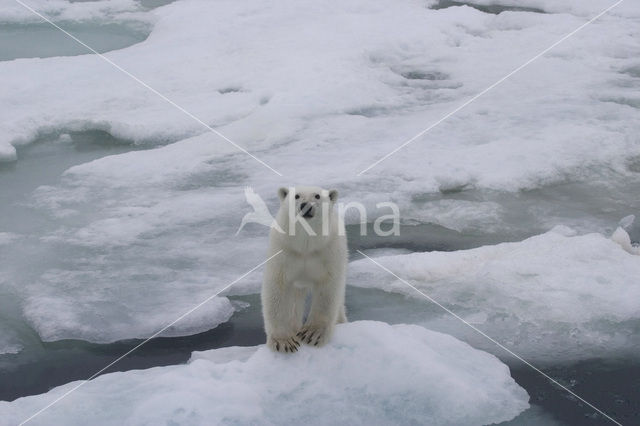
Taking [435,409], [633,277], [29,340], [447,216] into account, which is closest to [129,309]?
[29,340]

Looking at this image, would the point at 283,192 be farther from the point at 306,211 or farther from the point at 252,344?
the point at 252,344

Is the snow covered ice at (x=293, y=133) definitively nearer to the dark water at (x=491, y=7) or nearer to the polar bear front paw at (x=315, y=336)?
the dark water at (x=491, y=7)

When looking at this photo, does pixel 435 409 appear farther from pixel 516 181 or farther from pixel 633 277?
pixel 516 181

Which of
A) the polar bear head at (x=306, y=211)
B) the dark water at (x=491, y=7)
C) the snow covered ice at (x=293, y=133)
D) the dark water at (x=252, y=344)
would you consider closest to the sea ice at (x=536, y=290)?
the dark water at (x=252, y=344)

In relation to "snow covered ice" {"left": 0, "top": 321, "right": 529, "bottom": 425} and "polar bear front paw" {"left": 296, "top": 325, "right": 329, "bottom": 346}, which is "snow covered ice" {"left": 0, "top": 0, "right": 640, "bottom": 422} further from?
"polar bear front paw" {"left": 296, "top": 325, "right": 329, "bottom": 346}

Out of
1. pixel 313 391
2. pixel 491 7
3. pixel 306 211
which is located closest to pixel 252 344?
pixel 313 391

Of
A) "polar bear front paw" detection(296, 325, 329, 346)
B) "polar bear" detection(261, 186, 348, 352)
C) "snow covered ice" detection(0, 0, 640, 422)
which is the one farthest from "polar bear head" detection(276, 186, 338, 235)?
"snow covered ice" detection(0, 0, 640, 422)
